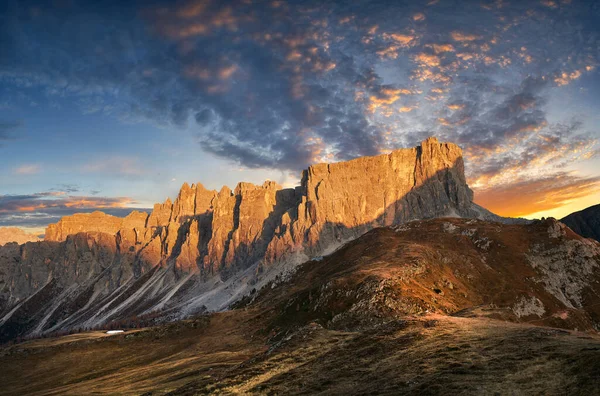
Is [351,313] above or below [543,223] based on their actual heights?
below

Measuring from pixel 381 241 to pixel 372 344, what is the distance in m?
121

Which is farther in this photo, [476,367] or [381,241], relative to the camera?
[381,241]

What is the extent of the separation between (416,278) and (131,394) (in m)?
74.8

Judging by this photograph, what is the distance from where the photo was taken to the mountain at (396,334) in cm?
3284

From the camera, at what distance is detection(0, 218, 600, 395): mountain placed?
32.8 m

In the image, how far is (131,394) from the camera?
59.8m

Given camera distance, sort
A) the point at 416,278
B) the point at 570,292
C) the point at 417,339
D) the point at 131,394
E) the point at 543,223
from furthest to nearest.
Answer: the point at 543,223, the point at 570,292, the point at 416,278, the point at 131,394, the point at 417,339

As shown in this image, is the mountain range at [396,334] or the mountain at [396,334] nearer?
the mountain at [396,334]

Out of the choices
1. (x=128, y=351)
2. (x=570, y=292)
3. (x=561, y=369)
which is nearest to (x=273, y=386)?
(x=561, y=369)

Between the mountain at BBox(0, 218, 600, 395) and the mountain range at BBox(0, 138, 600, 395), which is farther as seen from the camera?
the mountain range at BBox(0, 138, 600, 395)

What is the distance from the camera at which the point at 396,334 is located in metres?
46.8

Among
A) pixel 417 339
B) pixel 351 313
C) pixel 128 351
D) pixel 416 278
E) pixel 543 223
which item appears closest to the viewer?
pixel 417 339

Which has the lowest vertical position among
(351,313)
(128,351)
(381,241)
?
(128,351)

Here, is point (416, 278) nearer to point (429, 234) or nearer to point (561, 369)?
Answer: point (429, 234)
